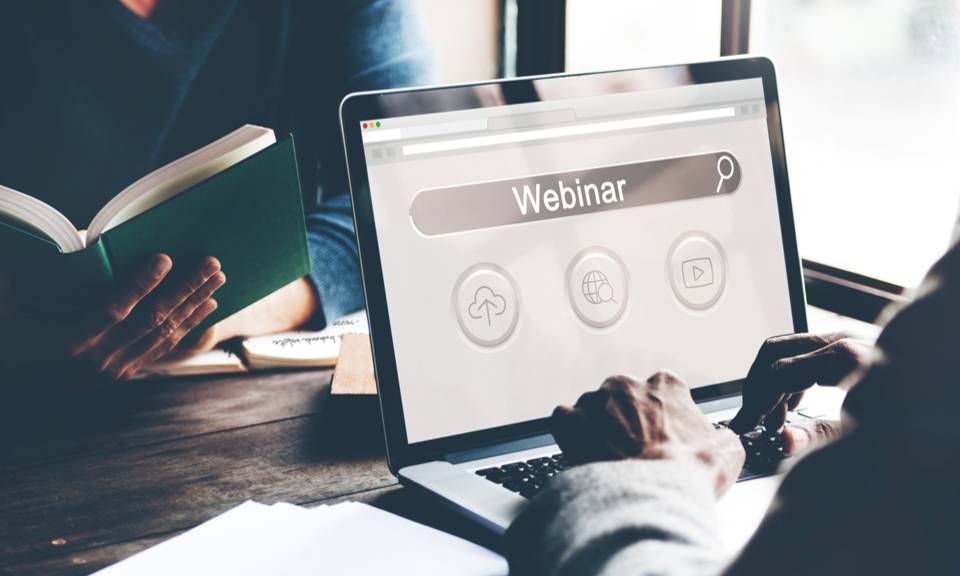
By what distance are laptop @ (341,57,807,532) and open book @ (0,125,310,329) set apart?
173 millimetres

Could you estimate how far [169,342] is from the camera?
1.05 metres

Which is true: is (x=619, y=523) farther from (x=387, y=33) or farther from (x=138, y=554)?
(x=387, y=33)

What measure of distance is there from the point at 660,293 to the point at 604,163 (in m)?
0.14

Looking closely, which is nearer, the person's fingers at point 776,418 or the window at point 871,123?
the person's fingers at point 776,418

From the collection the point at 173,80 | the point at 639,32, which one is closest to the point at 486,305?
the point at 173,80

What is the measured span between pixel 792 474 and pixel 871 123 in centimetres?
103

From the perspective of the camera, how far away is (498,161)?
0.85 meters

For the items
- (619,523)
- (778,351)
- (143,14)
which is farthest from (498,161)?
(143,14)

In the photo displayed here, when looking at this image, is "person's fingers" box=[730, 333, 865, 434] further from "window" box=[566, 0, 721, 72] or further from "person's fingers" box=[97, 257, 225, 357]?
"window" box=[566, 0, 721, 72]

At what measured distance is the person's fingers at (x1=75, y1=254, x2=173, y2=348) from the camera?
3.10 ft

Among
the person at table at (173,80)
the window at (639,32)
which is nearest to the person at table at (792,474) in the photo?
the person at table at (173,80)

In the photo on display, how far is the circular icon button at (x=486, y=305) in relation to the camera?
82 cm

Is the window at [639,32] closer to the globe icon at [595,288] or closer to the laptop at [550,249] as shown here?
the laptop at [550,249]

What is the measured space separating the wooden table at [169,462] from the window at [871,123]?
696 mm
